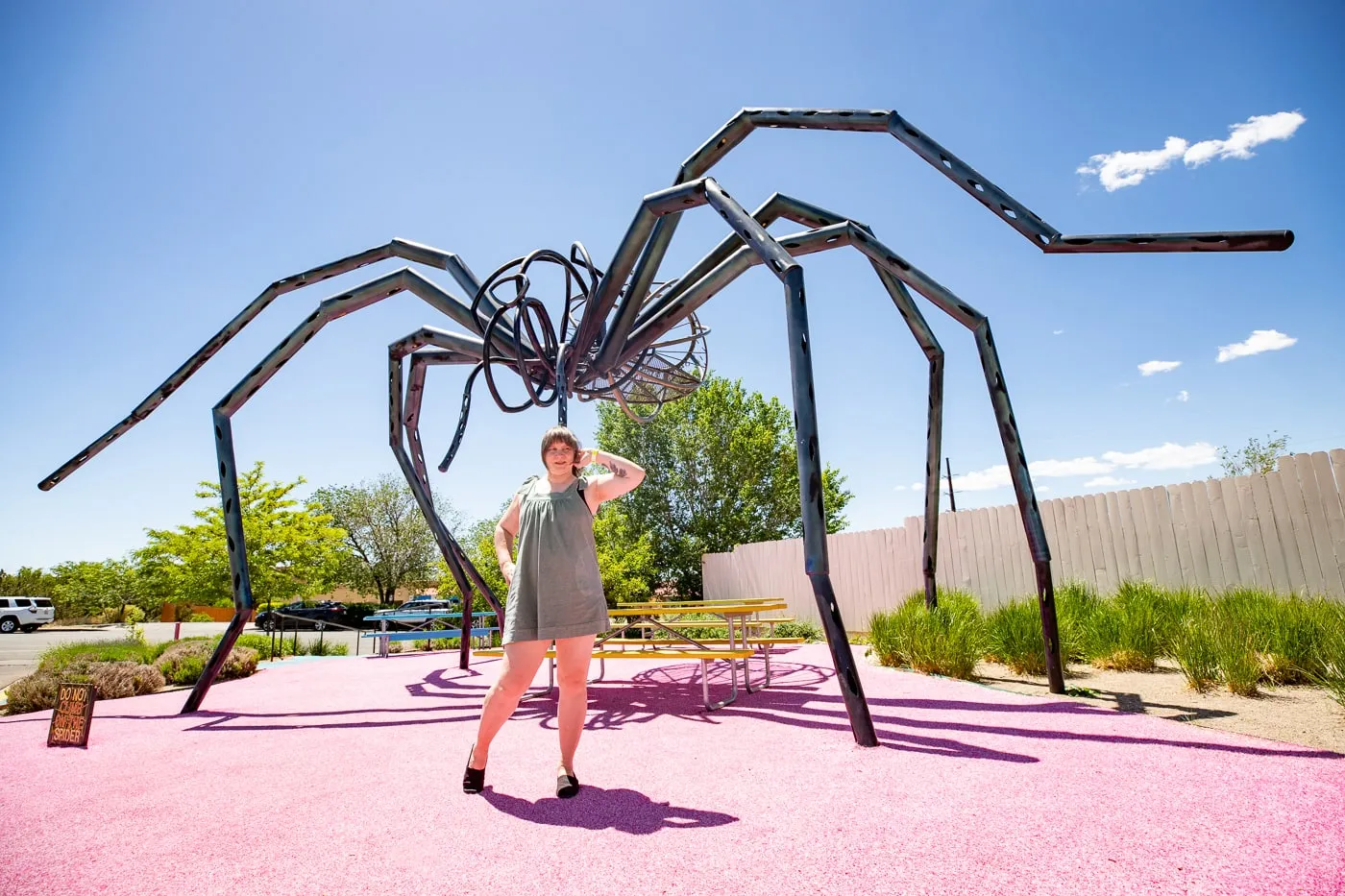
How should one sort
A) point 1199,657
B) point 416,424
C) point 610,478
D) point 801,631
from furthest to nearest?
point 801,631, point 416,424, point 1199,657, point 610,478

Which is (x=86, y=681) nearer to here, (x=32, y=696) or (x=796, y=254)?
(x=32, y=696)

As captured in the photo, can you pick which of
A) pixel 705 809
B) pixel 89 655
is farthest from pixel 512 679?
pixel 89 655

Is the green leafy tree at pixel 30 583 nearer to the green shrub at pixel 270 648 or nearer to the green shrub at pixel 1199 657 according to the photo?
the green shrub at pixel 270 648

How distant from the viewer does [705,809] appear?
2586 mm

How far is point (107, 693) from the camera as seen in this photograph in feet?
20.3

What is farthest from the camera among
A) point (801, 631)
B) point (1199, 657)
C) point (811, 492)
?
point (801, 631)

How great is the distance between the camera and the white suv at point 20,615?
2806 centimetres

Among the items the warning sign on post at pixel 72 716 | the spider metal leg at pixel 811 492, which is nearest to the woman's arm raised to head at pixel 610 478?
the spider metal leg at pixel 811 492

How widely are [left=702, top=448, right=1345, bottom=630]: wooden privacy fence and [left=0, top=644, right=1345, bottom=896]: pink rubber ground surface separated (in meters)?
4.25

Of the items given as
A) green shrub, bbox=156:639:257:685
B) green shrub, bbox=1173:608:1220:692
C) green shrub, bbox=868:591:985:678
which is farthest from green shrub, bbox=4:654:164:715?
green shrub, bbox=1173:608:1220:692

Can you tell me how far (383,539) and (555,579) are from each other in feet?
116

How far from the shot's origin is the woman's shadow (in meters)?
2.44

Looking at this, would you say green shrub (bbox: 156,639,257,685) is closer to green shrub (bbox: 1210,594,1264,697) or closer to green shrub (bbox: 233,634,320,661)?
green shrub (bbox: 233,634,320,661)

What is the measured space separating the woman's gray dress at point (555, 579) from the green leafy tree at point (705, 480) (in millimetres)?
22732
